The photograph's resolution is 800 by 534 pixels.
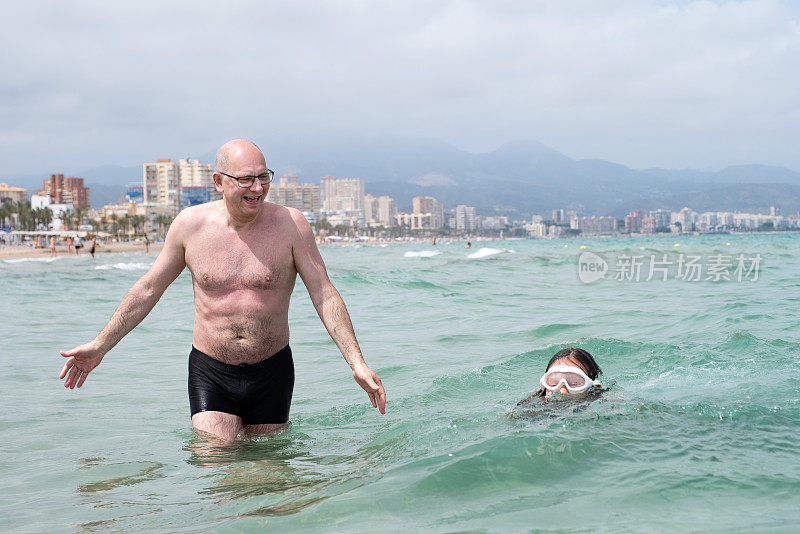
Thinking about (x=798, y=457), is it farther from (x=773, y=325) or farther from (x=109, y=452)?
(x=773, y=325)

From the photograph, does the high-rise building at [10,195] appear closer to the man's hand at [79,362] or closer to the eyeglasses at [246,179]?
the man's hand at [79,362]

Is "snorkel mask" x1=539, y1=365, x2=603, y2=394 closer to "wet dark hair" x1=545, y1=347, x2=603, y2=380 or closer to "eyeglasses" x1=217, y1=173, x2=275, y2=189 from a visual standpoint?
"wet dark hair" x1=545, y1=347, x2=603, y2=380

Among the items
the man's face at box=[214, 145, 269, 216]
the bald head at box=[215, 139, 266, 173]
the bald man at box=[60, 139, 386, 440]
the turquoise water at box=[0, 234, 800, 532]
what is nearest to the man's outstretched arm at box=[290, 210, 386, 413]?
the bald man at box=[60, 139, 386, 440]

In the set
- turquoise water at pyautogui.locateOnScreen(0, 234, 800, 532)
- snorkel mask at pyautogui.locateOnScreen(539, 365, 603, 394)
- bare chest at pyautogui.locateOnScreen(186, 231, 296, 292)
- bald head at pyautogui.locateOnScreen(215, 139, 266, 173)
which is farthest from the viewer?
snorkel mask at pyautogui.locateOnScreen(539, 365, 603, 394)

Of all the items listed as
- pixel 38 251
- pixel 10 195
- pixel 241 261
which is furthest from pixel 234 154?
pixel 10 195

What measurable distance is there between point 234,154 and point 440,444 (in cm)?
204

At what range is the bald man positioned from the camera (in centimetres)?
404

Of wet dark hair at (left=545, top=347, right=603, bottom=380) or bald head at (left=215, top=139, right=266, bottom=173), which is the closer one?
bald head at (left=215, top=139, right=266, bottom=173)

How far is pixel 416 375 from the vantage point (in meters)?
7.39

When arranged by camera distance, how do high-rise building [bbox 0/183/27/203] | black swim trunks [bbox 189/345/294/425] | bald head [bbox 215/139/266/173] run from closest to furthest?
bald head [bbox 215/139/266/173], black swim trunks [bbox 189/345/294/425], high-rise building [bbox 0/183/27/203]

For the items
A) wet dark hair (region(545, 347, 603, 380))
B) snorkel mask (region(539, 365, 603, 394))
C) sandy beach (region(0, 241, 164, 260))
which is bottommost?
sandy beach (region(0, 241, 164, 260))

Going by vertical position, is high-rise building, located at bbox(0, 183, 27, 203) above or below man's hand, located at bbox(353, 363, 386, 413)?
above

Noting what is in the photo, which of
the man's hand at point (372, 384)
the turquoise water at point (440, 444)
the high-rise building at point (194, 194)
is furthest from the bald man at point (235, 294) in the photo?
the high-rise building at point (194, 194)

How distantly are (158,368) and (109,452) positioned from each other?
3.46 m
